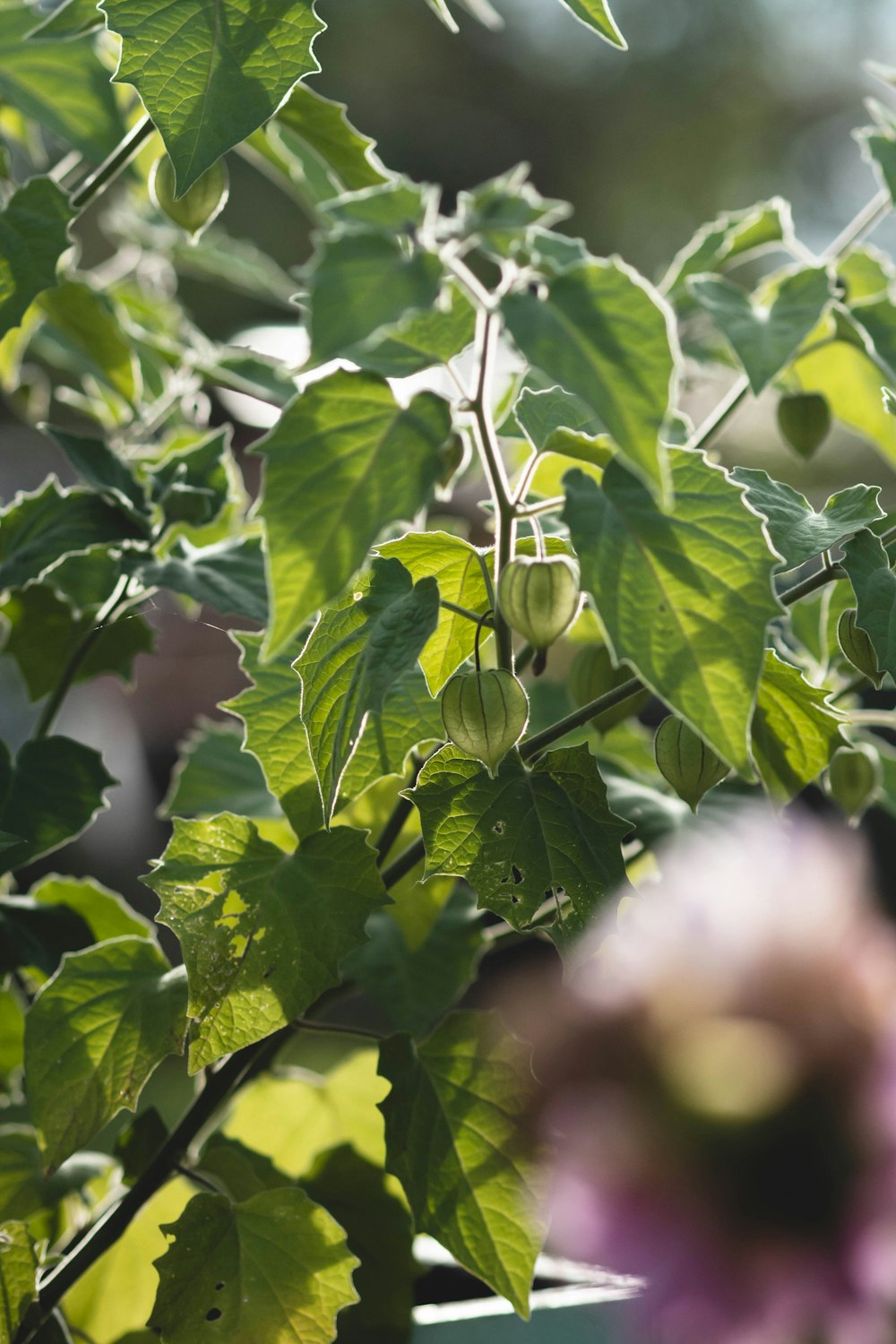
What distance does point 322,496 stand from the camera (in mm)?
224

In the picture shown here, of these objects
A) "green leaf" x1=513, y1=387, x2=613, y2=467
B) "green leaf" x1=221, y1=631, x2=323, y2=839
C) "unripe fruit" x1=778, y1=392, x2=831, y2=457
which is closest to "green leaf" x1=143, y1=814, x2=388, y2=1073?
"green leaf" x1=221, y1=631, x2=323, y2=839

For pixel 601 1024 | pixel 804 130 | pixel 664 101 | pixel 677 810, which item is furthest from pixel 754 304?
pixel 804 130

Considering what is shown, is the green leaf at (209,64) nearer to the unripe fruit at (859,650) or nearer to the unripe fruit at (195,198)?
the unripe fruit at (195,198)

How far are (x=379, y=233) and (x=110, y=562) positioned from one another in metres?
0.20

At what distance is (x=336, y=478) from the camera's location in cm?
23

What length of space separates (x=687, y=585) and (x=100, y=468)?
216 mm

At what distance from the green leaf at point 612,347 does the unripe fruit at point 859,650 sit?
0.10 metres

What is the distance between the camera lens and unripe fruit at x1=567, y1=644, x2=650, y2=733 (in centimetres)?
36

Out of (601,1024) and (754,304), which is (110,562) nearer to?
(754,304)

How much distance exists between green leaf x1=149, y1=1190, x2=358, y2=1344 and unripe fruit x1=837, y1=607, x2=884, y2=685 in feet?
0.65

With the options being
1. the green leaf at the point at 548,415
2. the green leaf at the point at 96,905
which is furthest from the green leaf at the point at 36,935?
the green leaf at the point at 548,415

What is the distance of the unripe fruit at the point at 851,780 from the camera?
377 millimetres

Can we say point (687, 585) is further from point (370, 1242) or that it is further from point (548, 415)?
point (370, 1242)

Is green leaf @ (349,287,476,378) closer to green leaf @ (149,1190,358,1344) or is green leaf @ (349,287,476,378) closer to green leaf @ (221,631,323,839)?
green leaf @ (221,631,323,839)
